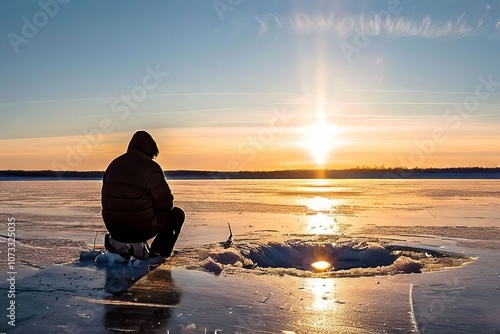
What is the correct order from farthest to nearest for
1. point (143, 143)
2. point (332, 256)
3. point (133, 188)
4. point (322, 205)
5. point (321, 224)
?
point (322, 205) → point (321, 224) → point (332, 256) → point (143, 143) → point (133, 188)

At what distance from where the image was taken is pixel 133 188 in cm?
596

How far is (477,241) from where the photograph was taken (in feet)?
27.7

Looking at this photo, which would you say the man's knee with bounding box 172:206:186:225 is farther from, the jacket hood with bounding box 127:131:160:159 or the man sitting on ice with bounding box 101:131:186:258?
the jacket hood with bounding box 127:131:160:159

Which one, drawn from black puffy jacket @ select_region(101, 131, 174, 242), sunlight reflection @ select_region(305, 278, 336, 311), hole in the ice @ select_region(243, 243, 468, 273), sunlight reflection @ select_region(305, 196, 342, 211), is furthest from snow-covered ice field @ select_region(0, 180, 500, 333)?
sunlight reflection @ select_region(305, 196, 342, 211)

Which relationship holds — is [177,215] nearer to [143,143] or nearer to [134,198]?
[134,198]

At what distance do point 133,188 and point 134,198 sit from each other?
0.38 ft

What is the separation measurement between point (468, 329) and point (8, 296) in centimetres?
389

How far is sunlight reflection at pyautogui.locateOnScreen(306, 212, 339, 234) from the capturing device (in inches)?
377

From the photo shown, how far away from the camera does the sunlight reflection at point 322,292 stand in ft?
14.7

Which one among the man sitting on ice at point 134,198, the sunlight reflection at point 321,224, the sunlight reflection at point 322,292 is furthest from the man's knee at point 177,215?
the sunlight reflection at point 321,224

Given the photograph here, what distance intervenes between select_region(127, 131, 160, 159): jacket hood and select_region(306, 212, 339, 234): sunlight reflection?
13.6 feet

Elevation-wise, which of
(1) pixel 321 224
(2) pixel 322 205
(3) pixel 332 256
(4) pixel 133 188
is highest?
(2) pixel 322 205

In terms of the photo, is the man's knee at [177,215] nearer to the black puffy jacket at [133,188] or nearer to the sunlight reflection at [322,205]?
the black puffy jacket at [133,188]

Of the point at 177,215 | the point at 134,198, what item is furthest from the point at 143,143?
the point at 177,215
